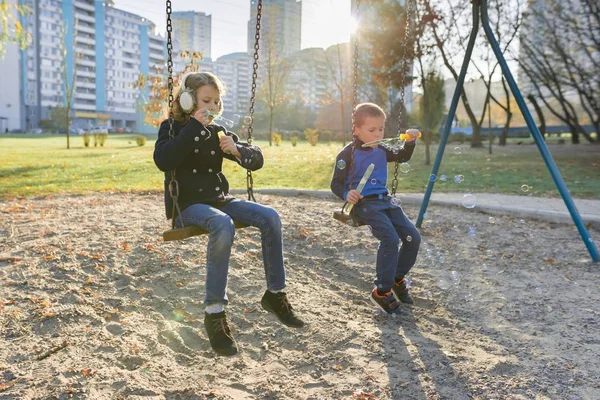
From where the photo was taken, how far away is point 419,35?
1642 cm

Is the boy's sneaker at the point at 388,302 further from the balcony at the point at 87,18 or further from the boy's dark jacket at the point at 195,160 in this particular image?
the balcony at the point at 87,18

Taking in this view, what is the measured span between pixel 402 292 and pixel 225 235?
1666 millimetres

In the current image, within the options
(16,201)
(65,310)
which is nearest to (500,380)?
(65,310)

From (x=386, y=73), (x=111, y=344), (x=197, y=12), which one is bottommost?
(x=111, y=344)

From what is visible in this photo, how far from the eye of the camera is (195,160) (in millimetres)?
3193

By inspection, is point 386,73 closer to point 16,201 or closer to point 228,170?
point 228,170

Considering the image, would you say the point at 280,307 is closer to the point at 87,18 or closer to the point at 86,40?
the point at 86,40

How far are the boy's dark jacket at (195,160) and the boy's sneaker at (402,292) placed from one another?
1.50 metres

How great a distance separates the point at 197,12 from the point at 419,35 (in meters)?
91.1

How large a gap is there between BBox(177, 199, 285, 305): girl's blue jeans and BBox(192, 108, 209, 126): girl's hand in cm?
52

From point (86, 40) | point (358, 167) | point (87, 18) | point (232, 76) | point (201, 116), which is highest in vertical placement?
point (87, 18)

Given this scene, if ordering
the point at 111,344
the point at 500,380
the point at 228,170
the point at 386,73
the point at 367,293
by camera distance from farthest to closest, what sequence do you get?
the point at 386,73
the point at 228,170
the point at 367,293
the point at 111,344
the point at 500,380

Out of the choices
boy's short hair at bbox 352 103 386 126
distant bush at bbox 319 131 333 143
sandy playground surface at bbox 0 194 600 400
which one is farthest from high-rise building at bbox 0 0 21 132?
boy's short hair at bbox 352 103 386 126

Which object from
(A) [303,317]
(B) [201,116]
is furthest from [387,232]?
(B) [201,116]
